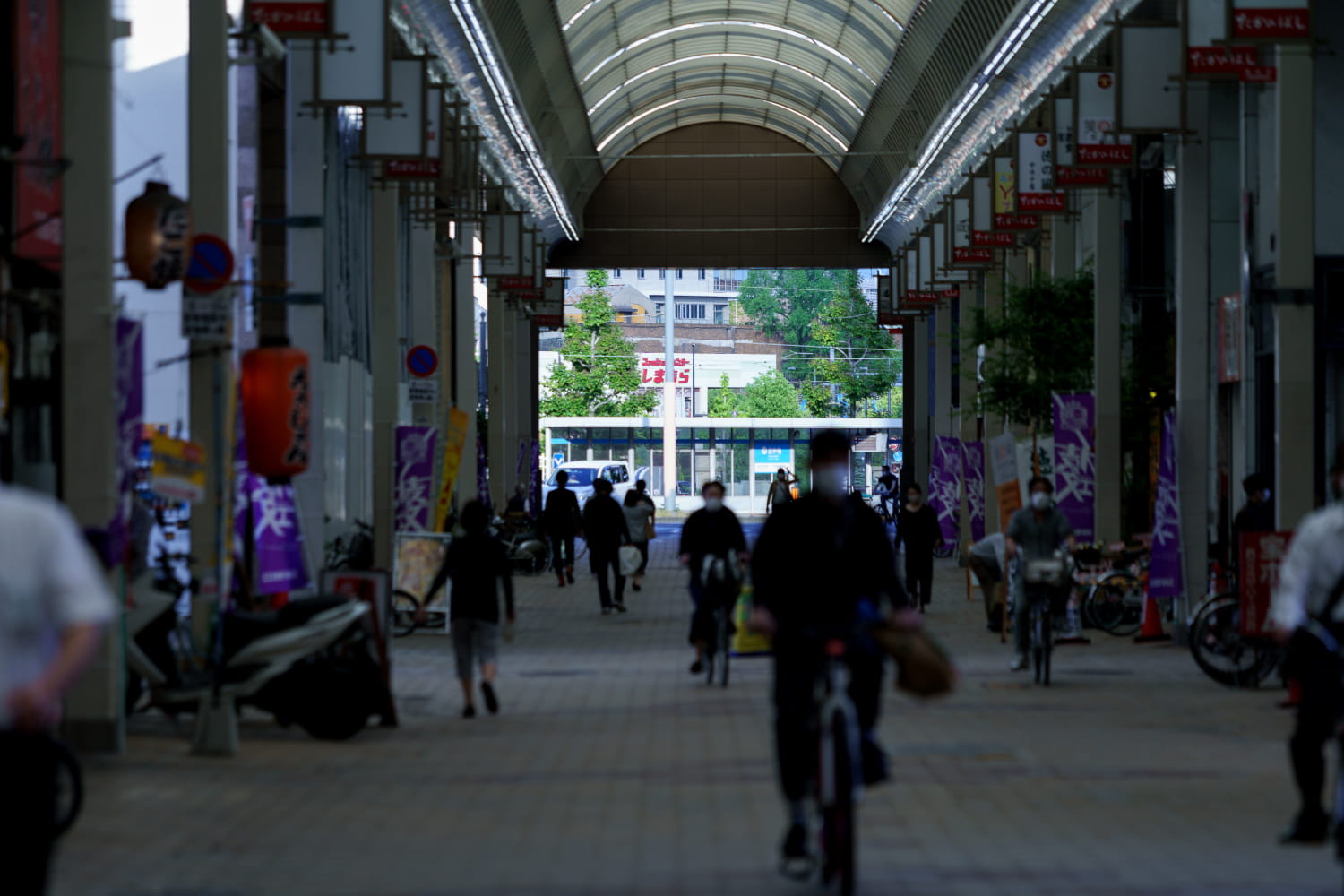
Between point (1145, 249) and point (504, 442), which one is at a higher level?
point (1145, 249)

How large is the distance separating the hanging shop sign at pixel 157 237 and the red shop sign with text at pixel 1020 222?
1277 cm

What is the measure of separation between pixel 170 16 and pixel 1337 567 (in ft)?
35.6

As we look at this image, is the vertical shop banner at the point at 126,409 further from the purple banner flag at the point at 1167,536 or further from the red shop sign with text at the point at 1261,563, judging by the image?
the purple banner flag at the point at 1167,536

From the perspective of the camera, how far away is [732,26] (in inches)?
1554

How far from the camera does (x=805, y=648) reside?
254 inches

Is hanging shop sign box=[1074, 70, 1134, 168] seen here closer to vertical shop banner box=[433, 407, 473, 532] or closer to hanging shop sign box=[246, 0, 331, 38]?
hanging shop sign box=[246, 0, 331, 38]

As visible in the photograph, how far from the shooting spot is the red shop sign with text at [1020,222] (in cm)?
2253

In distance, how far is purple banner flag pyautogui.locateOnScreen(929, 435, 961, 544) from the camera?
29.6 meters

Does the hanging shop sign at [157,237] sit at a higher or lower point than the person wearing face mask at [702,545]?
higher

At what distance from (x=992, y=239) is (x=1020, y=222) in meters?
2.17

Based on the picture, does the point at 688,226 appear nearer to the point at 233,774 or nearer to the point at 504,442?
the point at 504,442

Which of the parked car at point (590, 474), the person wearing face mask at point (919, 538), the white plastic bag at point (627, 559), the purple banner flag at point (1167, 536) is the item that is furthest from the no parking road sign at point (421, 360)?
the parked car at point (590, 474)

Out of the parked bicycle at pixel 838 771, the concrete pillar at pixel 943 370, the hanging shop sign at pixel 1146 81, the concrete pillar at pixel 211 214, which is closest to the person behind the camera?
the parked bicycle at pixel 838 771

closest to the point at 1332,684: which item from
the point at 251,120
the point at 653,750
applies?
the point at 653,750
